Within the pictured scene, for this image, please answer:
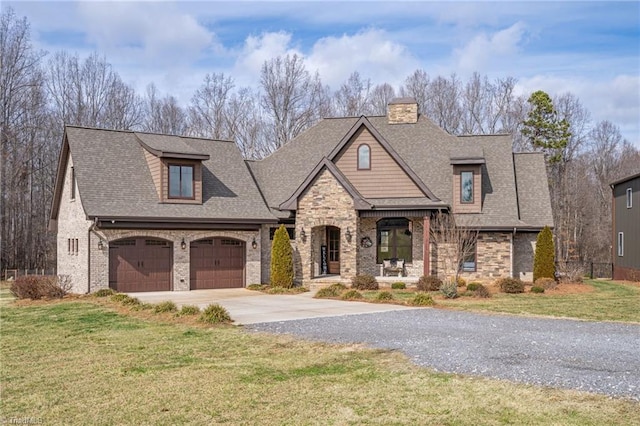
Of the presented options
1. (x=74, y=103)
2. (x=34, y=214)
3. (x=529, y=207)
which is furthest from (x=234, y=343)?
(x=74, y=103)

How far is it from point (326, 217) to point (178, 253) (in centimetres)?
602

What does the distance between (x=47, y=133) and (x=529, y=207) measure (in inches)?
1268

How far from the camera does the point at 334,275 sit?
2742 centimetres

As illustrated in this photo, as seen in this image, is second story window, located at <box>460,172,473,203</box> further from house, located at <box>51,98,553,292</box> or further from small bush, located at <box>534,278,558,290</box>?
small bush, located at <box>534,278,558,290</box>

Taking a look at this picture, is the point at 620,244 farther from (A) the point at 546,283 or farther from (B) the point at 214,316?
(B) the point at 214,316

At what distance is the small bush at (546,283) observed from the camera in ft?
77.3

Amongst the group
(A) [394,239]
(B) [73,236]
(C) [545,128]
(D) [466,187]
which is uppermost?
(C) [545,128]

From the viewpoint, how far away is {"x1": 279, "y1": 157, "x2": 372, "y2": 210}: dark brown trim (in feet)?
82.7

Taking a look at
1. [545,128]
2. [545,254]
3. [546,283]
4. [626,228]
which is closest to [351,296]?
[546,283]

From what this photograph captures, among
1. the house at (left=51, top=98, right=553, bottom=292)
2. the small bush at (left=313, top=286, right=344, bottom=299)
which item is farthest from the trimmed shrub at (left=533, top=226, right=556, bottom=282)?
the small bush at (left=313, top=286, right=344, bottom=299)

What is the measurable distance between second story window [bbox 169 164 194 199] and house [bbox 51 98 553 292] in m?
0.04

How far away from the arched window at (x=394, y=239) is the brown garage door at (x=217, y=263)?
592 cm

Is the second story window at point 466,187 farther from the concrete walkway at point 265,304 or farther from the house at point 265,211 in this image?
the concrete walkway at point 265,304

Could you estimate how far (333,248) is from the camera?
94.1ft
